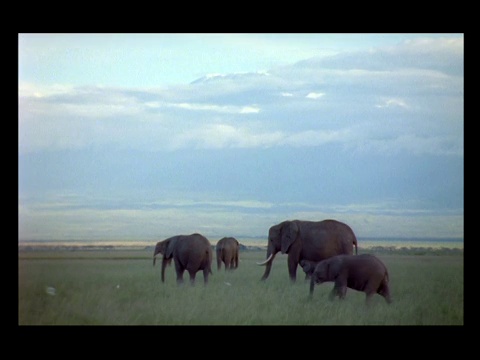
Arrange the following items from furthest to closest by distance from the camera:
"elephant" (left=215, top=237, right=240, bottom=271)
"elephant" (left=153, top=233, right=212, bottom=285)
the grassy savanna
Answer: "elephant" (left=215, top=237, right=240, bottom=271)
"elephant" (left=153, top=233, right=212, bottom=285)
the grassy savanna

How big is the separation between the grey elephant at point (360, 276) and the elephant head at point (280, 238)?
1728mm

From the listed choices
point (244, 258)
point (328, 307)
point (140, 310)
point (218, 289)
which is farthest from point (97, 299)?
point (244, 258)

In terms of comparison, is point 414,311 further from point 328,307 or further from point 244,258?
point 244,258

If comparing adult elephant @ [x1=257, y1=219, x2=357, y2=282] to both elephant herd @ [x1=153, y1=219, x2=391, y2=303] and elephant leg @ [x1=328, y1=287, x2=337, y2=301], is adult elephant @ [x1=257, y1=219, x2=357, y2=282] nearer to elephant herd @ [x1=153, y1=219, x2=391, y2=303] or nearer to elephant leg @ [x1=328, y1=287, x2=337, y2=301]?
elephant herd @ [x1=153, y1=219, x2=391, y2=303]

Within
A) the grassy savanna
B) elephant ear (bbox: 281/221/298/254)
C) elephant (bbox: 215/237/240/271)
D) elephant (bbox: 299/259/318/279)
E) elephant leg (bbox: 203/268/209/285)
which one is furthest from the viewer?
elephant (bbox: 215/237/240/271)

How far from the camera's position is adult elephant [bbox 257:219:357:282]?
44.5 ft

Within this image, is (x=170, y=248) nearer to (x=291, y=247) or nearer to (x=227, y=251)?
(x=227, y=251)

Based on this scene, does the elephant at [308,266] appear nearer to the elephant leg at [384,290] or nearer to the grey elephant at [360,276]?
the grey elephant at [360,276]

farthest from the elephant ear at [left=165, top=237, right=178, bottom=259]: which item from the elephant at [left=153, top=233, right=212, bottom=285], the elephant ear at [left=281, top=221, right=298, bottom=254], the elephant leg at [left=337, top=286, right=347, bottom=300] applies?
the elephant leg at [left=337, top=286, right=347, bottom=300]

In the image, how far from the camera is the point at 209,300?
1228 centimetres

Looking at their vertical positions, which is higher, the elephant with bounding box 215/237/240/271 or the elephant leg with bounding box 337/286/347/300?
the elephant with bounding box 215/237/240/271

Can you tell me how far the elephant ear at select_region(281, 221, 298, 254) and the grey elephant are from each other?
67.8 inches
